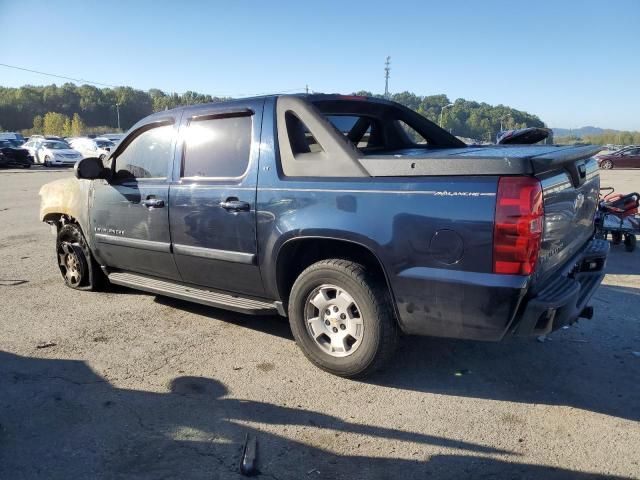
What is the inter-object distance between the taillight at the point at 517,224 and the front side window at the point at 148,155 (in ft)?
9.29

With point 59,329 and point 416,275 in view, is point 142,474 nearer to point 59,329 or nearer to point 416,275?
point 416,275

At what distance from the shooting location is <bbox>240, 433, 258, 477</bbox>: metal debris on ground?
8.33 ft

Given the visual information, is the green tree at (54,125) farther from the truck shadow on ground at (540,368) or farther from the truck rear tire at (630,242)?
the truck shadow on ground at (540,368)

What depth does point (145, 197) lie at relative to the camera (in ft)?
14.5

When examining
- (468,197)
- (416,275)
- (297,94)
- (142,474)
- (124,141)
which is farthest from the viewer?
(124,141)

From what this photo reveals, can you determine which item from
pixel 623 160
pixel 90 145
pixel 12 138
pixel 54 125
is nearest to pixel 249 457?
pixel 90 145

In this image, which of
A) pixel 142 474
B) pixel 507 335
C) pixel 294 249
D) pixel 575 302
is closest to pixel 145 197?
pixel 294 249

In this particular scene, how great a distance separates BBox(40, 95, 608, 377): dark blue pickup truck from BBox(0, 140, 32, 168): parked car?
2634cm

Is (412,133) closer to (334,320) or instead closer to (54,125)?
(334,320)

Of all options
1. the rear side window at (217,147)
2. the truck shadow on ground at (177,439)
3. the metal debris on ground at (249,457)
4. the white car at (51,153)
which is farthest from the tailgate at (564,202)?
the white car at (51,153)

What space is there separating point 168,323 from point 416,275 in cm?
256

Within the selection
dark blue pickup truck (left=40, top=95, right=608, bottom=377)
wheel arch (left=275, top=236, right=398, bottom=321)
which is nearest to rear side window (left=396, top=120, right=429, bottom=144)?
dark blue pickup truck (left=40, top=95, right=608, bottom=377)

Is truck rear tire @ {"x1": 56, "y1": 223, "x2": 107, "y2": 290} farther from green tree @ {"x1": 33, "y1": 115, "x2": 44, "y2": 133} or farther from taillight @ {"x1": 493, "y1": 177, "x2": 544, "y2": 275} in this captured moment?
green tree @ {"x1": 33, "y1": 115, "x2": 44, "y2": 133}

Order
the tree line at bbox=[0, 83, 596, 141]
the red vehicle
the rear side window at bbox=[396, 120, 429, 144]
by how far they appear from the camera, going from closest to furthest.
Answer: the rear side window at bbox=[396, 120, 429, 144] < the red vehicle < the tree line at bbox=[0, 83, 596, 141]
